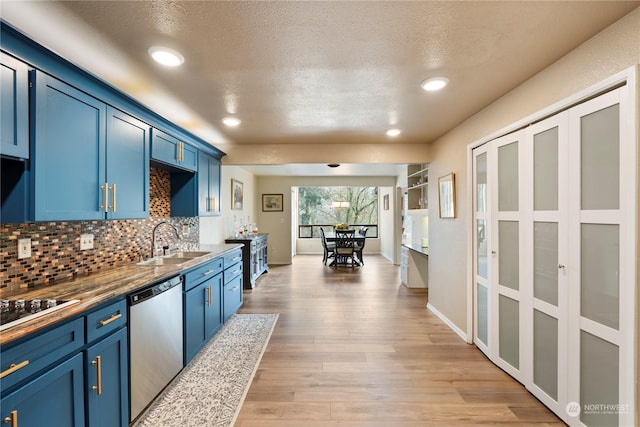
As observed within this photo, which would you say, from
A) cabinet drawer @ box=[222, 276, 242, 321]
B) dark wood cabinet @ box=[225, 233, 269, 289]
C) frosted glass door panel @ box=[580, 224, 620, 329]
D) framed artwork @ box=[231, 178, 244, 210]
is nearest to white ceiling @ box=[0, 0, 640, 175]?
frosted glass door panel @ box=[580, 224, 620, 329]

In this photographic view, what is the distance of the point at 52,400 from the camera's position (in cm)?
131

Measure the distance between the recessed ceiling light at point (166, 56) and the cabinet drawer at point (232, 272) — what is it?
7.45 feet

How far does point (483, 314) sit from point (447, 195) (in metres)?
1.33

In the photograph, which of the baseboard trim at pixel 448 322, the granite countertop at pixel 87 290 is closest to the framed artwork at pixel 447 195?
the baseboard trim at pixel 448 322

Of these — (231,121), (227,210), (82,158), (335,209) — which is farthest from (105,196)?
(335,209)

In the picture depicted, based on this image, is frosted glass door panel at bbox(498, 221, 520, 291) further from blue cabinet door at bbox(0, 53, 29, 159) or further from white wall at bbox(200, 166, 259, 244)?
white wall at bbox(200, 166, 259, 244)

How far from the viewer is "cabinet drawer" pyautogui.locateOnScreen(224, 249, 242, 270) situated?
352 cm

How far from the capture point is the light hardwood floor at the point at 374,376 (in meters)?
1.99

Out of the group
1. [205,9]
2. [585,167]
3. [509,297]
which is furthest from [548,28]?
[509,297]

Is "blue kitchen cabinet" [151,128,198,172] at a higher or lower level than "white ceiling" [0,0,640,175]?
lower

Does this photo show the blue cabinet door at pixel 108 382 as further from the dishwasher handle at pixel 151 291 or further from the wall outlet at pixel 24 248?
the wall outlet at pixel 24 248

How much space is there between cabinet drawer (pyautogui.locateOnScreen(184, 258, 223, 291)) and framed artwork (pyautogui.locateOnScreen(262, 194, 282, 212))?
188 inches

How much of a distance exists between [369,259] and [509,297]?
6.37 meters

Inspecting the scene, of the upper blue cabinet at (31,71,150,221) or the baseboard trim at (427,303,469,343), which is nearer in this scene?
the upper blue cabinet at (31,71,150,221)
